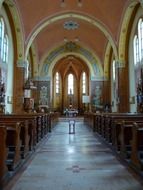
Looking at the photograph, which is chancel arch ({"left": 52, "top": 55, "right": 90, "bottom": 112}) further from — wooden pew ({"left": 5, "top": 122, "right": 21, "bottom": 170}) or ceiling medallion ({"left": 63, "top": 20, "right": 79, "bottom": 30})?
wooden pew ({"left": 5, "top": 122, "right": 21, "bottom": 170})

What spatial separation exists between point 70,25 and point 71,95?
14172 mm

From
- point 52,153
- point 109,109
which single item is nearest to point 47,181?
point 52,153

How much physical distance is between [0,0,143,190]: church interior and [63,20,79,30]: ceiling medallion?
9cm

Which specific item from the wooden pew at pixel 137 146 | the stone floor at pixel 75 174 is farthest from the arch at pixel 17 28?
the wooden pew at pixel 137 146

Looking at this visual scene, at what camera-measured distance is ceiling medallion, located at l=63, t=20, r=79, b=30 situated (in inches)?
765

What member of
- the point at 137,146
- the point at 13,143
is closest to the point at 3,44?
the point at 13,143

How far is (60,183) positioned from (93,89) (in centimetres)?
2081

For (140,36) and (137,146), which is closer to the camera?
(137,146)

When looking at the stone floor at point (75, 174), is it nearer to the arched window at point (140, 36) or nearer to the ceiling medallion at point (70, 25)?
the arched window at point (140, 36)

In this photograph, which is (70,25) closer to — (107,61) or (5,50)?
(107,61)

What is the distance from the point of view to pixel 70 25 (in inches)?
787

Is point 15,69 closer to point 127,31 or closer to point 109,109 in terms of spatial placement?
point 127,31

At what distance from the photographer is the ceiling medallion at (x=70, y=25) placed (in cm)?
1944

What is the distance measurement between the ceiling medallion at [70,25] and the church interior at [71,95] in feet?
0.28
